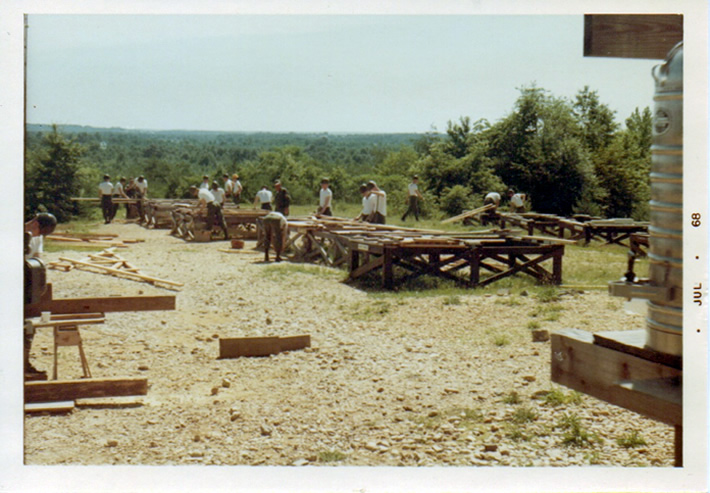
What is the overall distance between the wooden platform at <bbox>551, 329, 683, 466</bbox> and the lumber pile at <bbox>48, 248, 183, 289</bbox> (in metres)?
11.8

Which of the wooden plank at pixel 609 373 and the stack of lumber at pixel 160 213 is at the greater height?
the stack of lumber at pixel 160 213

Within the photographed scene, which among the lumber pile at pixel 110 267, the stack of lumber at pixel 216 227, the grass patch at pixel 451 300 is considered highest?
the stack of lumber at pixel 216 227

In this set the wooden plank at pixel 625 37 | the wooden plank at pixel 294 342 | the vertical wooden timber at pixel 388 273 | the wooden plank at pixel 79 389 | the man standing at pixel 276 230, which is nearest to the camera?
the wooden plank at pixel 625 37

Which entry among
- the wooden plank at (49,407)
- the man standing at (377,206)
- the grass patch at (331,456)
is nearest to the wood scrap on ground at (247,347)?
the wooden plank at (49,407)

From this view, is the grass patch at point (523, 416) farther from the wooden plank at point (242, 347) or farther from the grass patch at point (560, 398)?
the wooden plank at point (242, 347)

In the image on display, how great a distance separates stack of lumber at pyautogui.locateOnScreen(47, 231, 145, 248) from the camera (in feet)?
67.3

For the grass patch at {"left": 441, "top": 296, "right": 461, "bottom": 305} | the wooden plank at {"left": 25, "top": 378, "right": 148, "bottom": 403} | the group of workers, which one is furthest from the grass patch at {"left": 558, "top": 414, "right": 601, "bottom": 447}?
the group of workers

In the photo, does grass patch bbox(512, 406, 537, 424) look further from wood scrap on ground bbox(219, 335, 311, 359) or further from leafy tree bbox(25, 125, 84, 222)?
leafy tree bbox(25, 125, 84, 222)

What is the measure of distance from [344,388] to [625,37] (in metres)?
4.84

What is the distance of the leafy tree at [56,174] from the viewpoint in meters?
25.8

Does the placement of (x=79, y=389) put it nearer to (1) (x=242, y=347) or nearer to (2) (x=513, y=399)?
(1) (x=242, y=347)

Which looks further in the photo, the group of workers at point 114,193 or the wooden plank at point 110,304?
the group of workers at point 114,193

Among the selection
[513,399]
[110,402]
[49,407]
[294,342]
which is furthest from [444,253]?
[49,407]

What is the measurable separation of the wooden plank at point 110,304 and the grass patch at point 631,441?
3.82 metres
